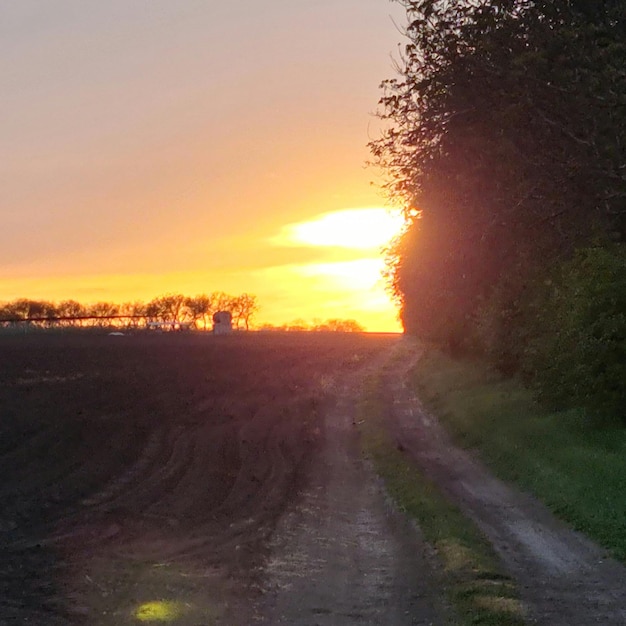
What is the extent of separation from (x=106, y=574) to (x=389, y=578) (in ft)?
12.4

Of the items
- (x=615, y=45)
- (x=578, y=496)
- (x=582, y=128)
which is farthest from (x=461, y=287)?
(x=578, y=496)

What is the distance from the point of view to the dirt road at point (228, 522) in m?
11.4

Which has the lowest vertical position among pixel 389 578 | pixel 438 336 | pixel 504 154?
pixel 389 578

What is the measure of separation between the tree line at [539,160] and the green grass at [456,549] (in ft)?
14.8

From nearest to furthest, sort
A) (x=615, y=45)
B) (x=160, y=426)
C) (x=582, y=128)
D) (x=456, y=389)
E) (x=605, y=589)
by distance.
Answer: (x=605, y=589) < (x=615, y=45) < (x=582, y=128) < (x=160, y=426) < (x=456, y=389)

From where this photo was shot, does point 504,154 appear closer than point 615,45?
Answer: No

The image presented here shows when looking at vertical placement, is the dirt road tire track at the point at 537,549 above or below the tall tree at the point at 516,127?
below

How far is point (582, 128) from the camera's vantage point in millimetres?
22203

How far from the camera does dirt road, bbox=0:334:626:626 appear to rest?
37.4ft

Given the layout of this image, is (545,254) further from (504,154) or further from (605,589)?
(605,589)

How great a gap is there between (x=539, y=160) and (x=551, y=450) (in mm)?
7091

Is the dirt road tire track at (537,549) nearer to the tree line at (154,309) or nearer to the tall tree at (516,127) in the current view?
the tall tree at (516,127)

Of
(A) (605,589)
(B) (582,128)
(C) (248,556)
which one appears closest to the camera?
(A) (605,589)

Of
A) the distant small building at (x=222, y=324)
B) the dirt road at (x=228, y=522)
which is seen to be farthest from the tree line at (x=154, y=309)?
the dirt road at (x=228, y=522)
